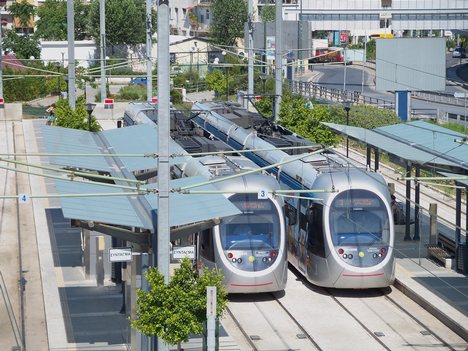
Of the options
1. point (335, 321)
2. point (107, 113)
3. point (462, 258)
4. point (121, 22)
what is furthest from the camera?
point (121, 22)

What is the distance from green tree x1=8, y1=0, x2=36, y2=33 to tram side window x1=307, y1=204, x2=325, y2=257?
9305 cm

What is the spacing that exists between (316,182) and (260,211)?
4.93 feet

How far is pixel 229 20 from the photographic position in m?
106

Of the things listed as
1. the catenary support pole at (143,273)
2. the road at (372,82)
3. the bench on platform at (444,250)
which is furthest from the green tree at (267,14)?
the catenary support pole at (143,273)

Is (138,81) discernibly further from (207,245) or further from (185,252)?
(185,252)

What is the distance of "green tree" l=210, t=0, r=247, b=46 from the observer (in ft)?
347

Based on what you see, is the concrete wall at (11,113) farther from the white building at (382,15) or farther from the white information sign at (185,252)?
the white building at (382,15)

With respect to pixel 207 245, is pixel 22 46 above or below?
above

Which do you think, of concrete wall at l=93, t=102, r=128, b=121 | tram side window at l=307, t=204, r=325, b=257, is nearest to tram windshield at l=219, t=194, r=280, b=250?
tram side window at l=307, t=204, r=325, b=257

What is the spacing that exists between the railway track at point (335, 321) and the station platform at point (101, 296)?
0.45 meters

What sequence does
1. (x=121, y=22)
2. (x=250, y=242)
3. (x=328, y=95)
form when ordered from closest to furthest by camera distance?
1. (x=250, y=242)
2. (x=328, y=95)
3. (x=121, y=22)

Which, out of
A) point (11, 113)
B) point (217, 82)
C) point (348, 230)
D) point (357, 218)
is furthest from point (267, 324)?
point (217, 82)

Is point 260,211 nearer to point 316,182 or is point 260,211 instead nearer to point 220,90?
point 316,182

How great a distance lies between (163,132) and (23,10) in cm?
9978
